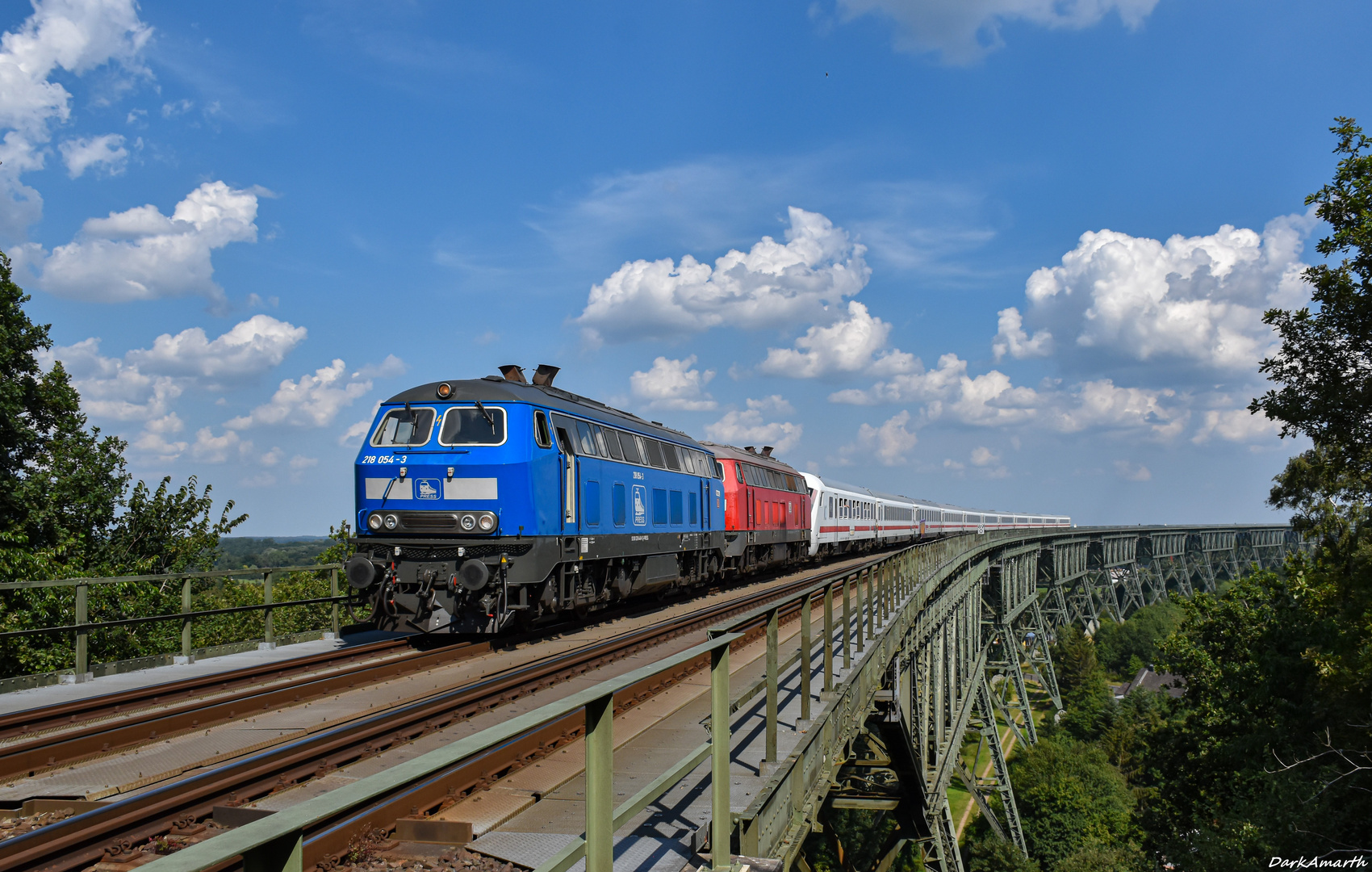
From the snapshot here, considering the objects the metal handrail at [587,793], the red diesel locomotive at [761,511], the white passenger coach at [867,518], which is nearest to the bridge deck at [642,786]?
the metal handrail at [587,793]

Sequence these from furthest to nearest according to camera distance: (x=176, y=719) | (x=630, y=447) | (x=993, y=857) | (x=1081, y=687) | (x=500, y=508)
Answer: (x=1081, y=687)
(x=993, y=857)
(x=630, y=447)
(x=500, y=508)
(x=176, y=719)

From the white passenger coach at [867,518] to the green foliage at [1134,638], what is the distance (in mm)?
39718

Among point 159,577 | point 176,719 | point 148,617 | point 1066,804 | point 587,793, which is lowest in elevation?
point 1066,804

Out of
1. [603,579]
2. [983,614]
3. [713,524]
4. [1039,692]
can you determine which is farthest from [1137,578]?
[603,579]

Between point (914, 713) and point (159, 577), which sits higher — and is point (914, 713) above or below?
below

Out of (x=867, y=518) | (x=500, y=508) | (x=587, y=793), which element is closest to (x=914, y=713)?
(x=500, y=508)

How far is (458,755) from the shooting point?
1874mm

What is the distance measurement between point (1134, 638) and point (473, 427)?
96.2m

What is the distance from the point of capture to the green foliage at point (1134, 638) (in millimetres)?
90188

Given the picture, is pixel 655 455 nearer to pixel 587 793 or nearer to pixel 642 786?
pixel 642 786

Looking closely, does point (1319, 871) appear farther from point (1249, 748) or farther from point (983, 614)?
point (983, 614)

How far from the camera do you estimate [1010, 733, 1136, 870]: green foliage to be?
43094mm

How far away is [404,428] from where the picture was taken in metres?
13.4

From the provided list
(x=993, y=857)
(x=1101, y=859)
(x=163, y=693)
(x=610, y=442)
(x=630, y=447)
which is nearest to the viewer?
(x=163, y=693)
